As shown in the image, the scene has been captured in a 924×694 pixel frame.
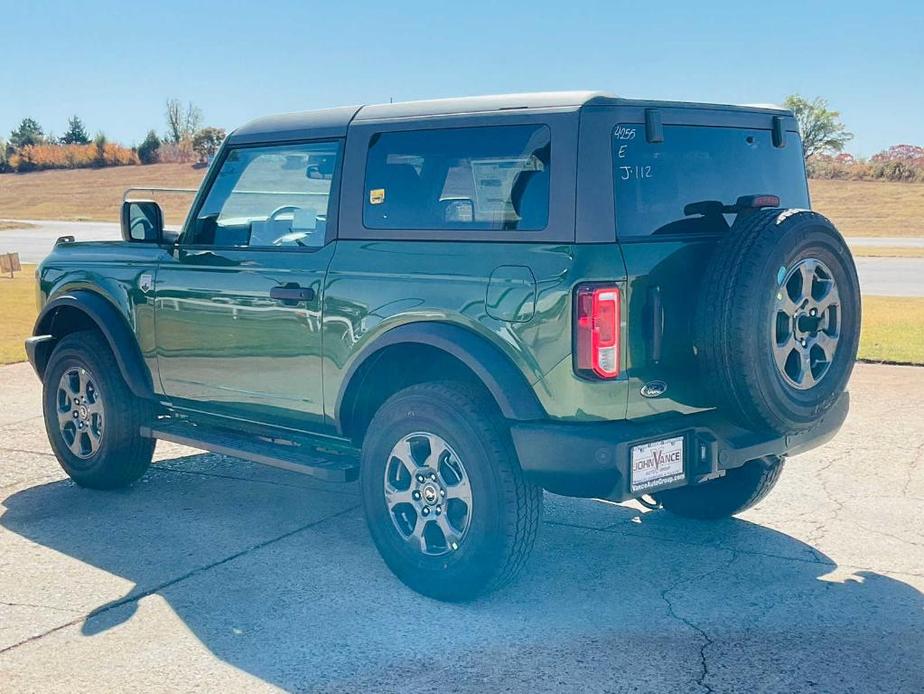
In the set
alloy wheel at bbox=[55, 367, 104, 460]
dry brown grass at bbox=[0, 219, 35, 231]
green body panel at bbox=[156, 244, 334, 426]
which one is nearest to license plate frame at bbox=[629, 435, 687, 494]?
green body panel at bbox=[156, 244, 334, 426]

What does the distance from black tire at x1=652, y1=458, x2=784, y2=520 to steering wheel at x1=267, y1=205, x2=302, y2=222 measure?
7.52ft

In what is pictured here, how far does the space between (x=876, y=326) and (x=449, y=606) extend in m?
9.06

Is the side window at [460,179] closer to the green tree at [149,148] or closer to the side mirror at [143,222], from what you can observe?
the side mirror at [143,222]

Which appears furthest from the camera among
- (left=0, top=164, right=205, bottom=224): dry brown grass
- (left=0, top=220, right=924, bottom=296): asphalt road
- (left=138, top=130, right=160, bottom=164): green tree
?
(left=138, top=130, right=160, bottom=164): green tree

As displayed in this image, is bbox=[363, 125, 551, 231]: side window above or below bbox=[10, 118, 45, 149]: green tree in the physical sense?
below

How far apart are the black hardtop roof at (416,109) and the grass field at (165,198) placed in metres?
30.3

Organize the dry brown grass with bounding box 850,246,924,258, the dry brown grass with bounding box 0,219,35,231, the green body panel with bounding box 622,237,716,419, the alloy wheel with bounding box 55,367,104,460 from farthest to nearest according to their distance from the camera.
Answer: the dry brown grass with bounding box 0,219,35,231, the dry brown grass with bounding box 850,246,924,258, the alloy wheel with bounding box 55,367,104,460, the green body panel with bounding box 622,237,716,419

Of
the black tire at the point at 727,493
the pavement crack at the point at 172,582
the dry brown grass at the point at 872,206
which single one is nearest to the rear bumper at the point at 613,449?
the black tire at the point at 727,493

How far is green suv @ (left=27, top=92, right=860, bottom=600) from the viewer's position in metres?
4.09

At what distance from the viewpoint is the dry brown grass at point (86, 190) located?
47.2m

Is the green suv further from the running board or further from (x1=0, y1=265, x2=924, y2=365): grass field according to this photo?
(x1=0, y1=265, x2=924, y2=365): grass field

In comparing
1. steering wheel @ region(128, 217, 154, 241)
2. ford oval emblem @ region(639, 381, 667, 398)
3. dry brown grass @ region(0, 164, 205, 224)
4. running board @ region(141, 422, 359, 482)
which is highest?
dry brown grass @ region(0, 164, 205, 224)

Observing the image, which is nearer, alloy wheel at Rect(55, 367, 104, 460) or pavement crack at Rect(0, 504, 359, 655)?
pavement crack at Rect(0, 504, 359, 655)

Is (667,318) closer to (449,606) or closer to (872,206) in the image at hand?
(449,606)
